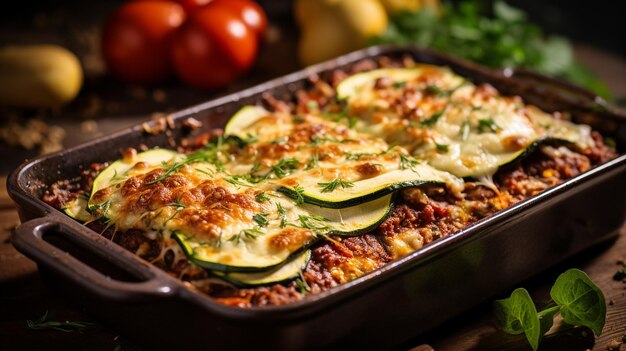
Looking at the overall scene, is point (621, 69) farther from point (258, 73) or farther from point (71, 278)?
point (71, 278)

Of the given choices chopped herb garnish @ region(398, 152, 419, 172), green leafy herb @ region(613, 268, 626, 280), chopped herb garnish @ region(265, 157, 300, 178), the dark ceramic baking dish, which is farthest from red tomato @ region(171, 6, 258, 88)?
green leafy herb @ region(613, 268, 626, 280)

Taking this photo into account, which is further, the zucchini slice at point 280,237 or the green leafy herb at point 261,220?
the green leafy herb at point 261,220

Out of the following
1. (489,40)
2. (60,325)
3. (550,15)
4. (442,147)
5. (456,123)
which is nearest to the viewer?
(60,325)

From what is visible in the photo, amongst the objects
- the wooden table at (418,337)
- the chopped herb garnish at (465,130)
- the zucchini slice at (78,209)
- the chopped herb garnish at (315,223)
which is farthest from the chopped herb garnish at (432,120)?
the zucchini slice at (78,209)

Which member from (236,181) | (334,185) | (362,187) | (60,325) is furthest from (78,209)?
(362,187)

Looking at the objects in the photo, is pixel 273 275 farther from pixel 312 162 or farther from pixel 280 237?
pixel 312 162

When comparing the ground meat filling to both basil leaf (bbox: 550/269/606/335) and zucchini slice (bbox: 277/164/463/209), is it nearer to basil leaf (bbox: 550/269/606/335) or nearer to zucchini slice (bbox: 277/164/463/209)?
zucchini slice (bbox: 277/164/463/209)

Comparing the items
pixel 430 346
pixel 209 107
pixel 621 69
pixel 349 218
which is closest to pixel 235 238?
pixel 349 218

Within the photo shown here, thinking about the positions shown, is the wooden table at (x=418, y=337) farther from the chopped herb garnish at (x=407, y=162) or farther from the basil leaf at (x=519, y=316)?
the chopped herb garnish at (x=407, y=162)
